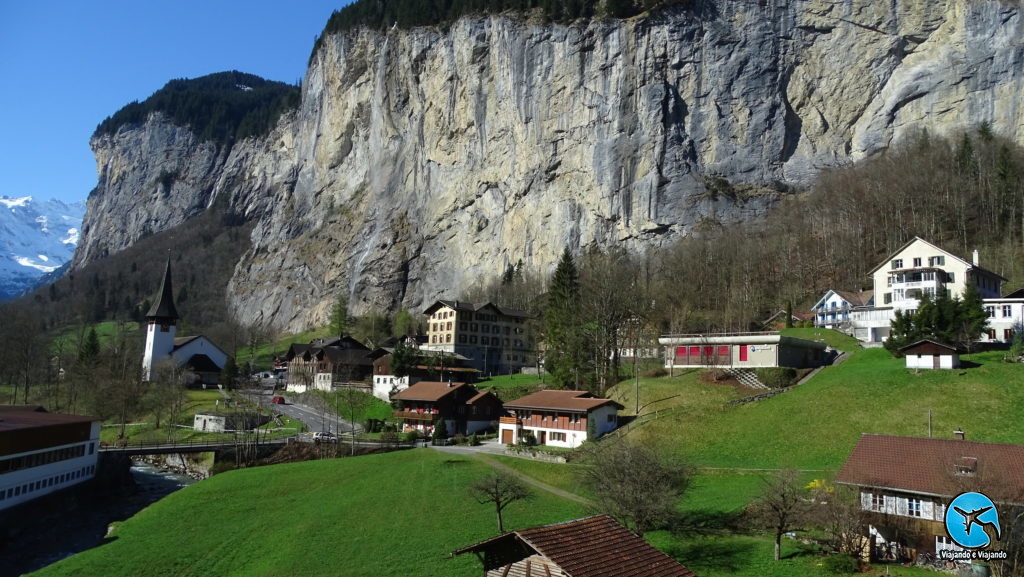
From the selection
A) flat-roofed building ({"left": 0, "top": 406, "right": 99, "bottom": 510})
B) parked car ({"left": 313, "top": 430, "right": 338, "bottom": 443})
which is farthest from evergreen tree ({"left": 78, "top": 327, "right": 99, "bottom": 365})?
parked car ({"left": 313, "top": 430, "right": 338, "bottom": 443})

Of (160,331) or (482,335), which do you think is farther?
(160,331)

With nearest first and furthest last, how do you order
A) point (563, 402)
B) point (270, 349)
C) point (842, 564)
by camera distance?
1. point (842, 564)
2. point (563, 402)
3. point (270, 349)

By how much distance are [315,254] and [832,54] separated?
4805 inches

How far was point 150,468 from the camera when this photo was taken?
6081cm

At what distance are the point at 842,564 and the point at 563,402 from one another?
28.8m

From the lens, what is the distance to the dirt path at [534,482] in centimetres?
3609

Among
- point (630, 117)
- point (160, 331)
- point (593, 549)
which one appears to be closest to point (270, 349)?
point (160, 331)

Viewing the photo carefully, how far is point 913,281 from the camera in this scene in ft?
213

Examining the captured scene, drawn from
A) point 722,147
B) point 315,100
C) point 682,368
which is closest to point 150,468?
point 682,368

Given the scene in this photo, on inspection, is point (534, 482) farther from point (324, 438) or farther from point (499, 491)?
point (324, 438)

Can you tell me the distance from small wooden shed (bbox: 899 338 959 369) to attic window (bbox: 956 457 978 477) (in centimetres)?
2328

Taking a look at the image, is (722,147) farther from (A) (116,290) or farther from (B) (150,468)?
(A) (116,290)

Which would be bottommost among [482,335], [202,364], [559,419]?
[559,419]

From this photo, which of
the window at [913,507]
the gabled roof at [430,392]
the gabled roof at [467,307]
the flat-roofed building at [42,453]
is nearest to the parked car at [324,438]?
the gabled roof at [430,392]
